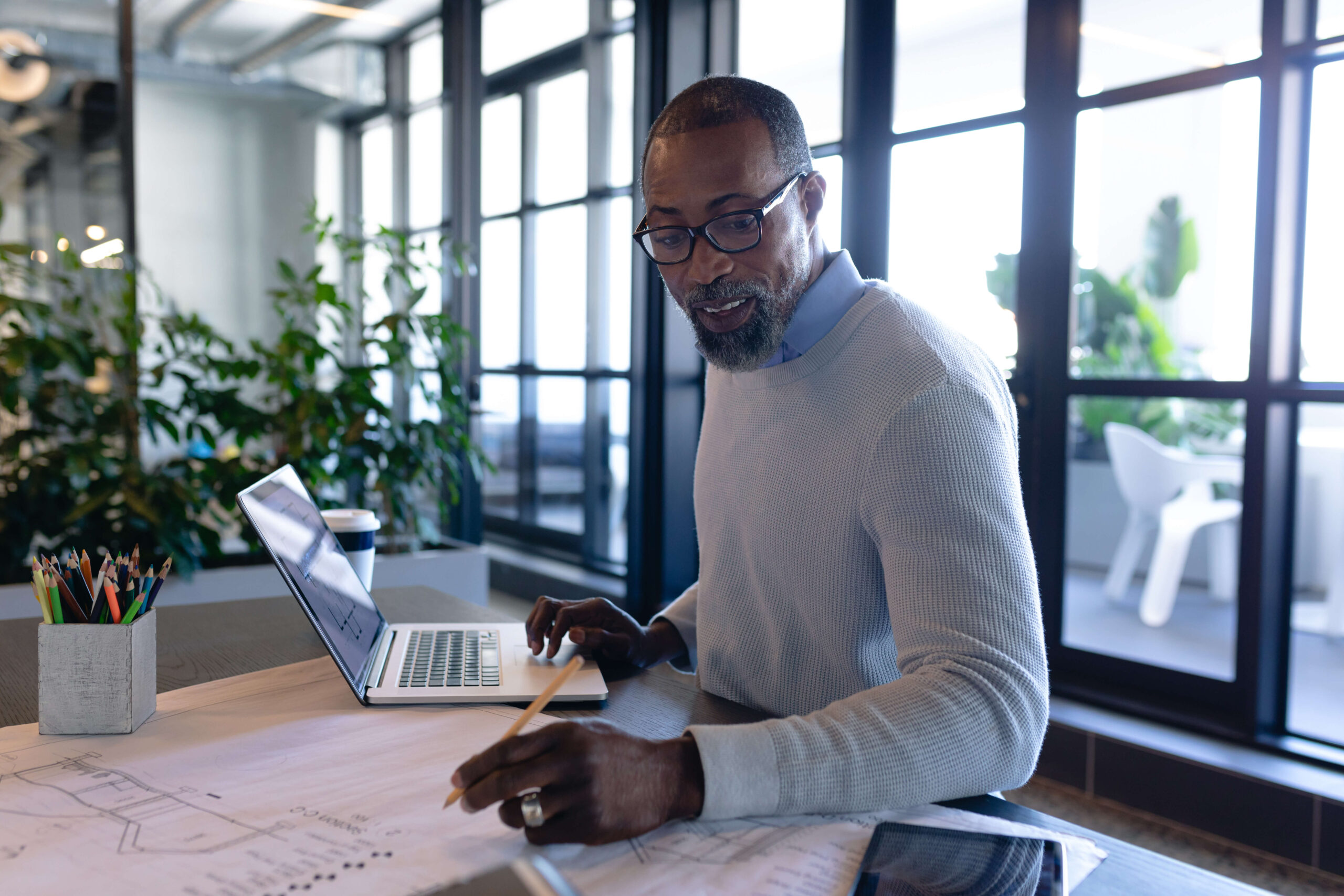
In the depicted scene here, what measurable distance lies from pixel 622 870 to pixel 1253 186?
2352 millimetres

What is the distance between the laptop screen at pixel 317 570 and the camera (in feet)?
3.08

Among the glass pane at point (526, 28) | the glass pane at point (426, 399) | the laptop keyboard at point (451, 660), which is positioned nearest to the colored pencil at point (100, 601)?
the laptop keyboard at point (451, 660)

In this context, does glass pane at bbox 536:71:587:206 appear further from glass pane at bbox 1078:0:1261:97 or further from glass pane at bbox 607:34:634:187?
glass pane at bbox 1078:0:1261:97

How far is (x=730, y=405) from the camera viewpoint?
50.6 inches

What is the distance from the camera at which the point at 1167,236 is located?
2.54 metres

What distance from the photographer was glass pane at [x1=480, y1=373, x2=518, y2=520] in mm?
4531

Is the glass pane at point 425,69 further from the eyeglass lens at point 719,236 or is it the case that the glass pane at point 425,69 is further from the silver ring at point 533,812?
the silver ring at point 533,812

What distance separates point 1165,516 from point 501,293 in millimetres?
2881

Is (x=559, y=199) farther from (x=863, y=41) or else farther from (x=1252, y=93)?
(x=1252, y=93)

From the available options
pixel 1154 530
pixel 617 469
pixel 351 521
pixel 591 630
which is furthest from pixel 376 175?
pixel 591 630

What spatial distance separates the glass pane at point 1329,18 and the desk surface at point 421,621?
2.09m

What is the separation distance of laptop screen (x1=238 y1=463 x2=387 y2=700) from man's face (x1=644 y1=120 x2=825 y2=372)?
51 centimetres

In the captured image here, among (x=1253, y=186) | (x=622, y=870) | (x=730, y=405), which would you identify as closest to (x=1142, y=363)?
(x=1253, y=186)

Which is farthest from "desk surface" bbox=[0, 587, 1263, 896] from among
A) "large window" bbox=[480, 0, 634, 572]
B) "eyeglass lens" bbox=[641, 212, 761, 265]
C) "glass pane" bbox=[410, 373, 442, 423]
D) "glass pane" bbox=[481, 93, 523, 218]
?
"glass pane" bbox=[481, 93, 523, 218]
